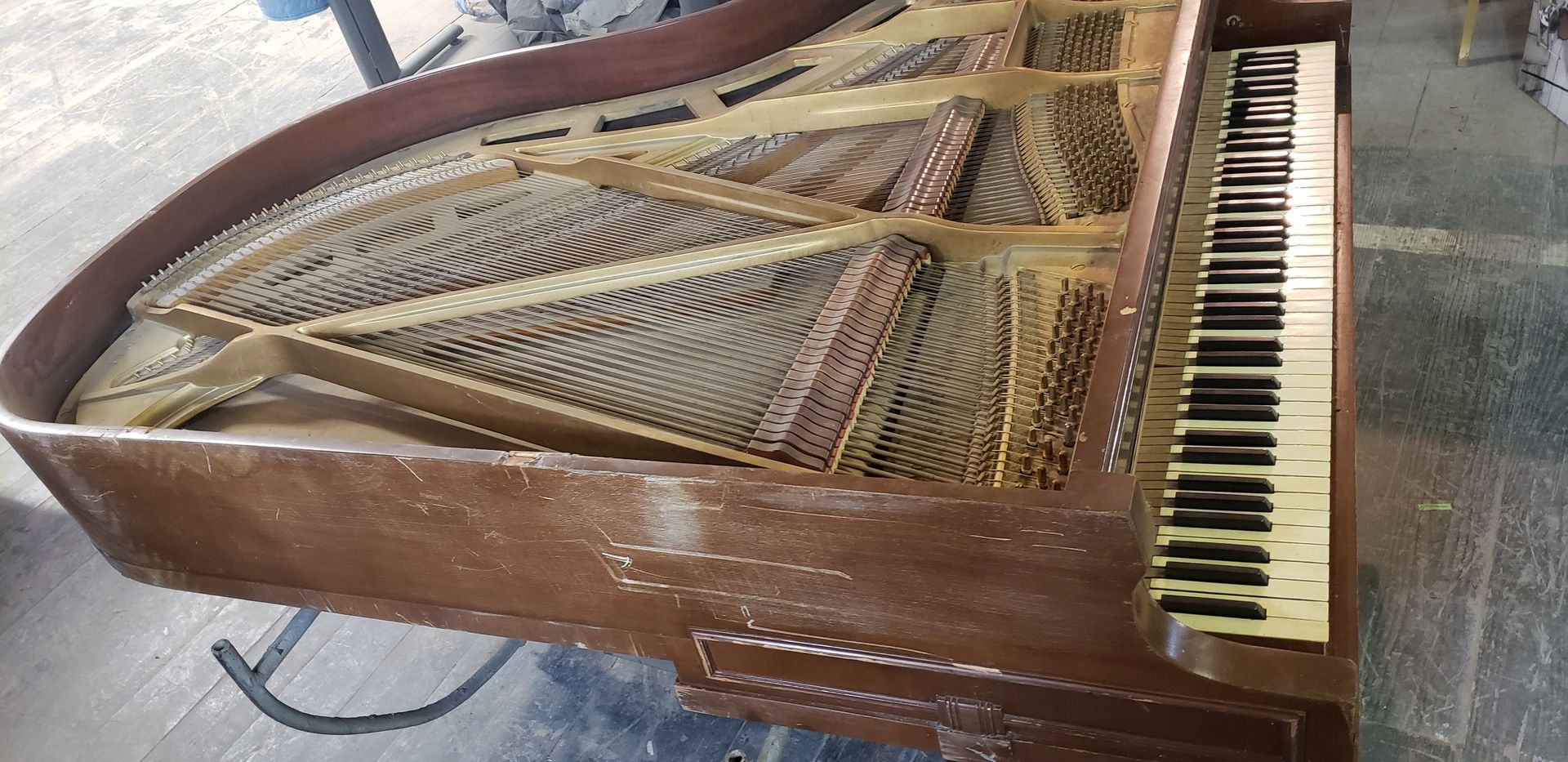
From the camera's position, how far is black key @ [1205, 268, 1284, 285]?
2047mm

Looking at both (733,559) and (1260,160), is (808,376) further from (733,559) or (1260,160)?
(1260,160)

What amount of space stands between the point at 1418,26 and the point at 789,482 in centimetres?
508

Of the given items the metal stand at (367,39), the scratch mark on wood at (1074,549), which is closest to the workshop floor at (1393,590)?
the scratch mark on wood at (1074,549)

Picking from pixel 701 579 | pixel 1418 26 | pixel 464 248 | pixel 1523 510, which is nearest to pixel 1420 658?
pixel 1523 510

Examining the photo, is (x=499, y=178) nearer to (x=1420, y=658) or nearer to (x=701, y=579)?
(x=701, y=579)

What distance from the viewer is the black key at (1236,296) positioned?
2002mm

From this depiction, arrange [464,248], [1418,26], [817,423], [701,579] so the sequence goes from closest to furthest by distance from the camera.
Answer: [701,579], [817,423], [464,248], [1418,26]

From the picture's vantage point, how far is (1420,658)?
2529 mm

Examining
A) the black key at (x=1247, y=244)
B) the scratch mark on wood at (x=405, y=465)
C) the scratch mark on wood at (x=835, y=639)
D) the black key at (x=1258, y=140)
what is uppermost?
the scratch mark on wood at (x=405, y=465)

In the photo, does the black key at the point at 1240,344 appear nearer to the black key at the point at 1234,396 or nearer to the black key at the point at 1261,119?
the black key at the point at 1234,396

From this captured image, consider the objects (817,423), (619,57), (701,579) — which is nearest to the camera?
(701,579)

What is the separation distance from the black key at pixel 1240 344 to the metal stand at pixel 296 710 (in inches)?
67.2

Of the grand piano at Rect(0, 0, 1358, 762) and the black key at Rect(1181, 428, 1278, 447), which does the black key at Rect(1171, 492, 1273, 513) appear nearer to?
the grand piano at Rect(0, 0, 1358, 762)

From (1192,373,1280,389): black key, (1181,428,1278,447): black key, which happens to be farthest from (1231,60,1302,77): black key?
(1181,428,1278,447): black key
